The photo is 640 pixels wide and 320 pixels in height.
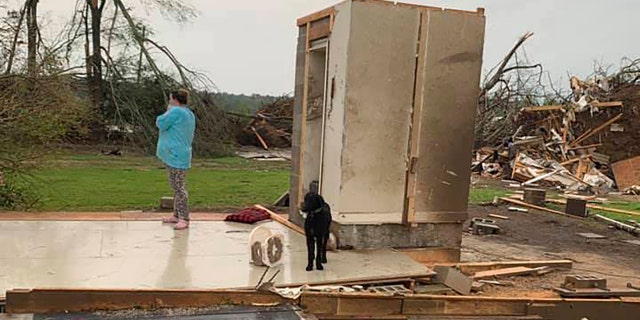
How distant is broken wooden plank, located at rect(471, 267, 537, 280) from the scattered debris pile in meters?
19.7

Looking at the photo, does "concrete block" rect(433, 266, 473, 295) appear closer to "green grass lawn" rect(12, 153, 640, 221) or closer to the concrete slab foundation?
the concrete slab foundation

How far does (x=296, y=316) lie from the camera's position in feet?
14.0

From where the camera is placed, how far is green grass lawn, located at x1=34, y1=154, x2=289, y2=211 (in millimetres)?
10037

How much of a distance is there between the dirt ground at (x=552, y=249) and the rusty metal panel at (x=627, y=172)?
7.98 m

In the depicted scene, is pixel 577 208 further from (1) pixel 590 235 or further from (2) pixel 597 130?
(2) pixel 597 130

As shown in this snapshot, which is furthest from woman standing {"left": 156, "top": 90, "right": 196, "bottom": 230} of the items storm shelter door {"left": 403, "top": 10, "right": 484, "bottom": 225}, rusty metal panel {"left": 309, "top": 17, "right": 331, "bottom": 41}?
storm shelter door {"left": 403, "top": 10, "right": 484, "bottom": 225}

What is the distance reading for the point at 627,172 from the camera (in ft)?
60.4

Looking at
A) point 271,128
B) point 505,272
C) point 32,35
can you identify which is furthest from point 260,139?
point 505,272

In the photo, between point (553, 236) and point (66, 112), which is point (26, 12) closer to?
point (66, 112)

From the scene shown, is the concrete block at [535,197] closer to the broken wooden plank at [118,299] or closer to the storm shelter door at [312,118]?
the storm shelter door at [312,118]

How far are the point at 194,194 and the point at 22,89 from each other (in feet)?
12.9

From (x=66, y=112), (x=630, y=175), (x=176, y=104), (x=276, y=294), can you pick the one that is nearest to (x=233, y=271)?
(x=276, y=294)

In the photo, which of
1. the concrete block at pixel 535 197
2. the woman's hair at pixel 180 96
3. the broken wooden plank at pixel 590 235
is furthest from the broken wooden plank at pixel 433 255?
the concrete block at pixel 535 197

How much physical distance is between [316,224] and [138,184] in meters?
8.61
